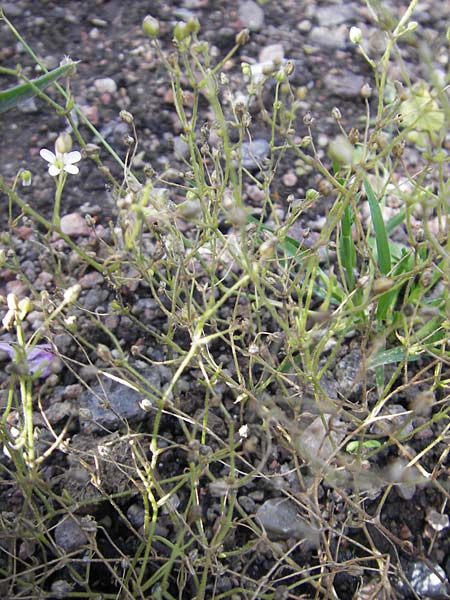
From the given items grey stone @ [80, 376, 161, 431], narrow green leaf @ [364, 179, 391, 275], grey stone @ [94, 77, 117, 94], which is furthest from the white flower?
grey stone @ [94, 77, 117, 94]

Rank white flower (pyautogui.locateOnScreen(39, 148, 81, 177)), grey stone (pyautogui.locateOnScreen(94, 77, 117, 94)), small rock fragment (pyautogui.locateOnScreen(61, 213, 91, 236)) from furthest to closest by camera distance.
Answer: grey stone (pyautogui.locateOnScreen(94, 77, 117, 94))
small rock fragment (pyautogui.locateOnScreen(61, 213, 91, 236))
white flower (pyautogui.locateOnScreen(39, 148, 81, 177))

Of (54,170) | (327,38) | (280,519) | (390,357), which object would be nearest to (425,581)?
(280,519)

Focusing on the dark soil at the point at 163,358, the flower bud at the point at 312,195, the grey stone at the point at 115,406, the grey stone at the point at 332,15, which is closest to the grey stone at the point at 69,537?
the dark soil at the point at 163,358

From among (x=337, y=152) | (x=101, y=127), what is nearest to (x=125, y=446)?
(x=337, y=152)

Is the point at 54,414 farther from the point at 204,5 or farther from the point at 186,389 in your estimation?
the point at 204,5

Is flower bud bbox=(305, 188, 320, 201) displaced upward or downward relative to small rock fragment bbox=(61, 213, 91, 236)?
upward

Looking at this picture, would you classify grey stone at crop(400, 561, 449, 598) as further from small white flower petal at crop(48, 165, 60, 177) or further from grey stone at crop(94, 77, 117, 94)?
grey stone at crop(94, 77, 117, 94)

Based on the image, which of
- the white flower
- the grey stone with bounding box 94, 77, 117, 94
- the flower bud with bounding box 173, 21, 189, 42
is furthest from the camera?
the grey stone with bounding box 94, 77, 117, 94
